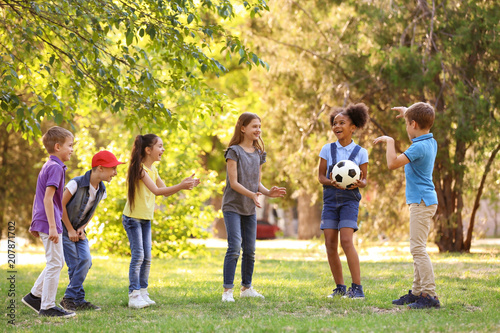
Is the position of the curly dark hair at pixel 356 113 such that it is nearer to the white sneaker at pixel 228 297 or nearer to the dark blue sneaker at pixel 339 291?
the dark blue sneaker at pixel 339 291

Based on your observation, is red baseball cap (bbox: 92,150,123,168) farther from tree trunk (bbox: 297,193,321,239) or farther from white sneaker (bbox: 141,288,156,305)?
tree trunk (bbox: 297,193,321,239)

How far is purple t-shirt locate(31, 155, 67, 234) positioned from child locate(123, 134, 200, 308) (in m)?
0.73

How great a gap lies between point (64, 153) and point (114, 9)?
1894 millimetres

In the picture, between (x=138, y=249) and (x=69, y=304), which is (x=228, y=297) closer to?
(x=138, y=249)

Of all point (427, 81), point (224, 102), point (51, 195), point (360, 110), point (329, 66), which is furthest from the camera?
point (329, 66)

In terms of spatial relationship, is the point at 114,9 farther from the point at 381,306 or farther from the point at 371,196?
the point at 371,196

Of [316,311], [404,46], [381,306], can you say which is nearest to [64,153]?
[316,311]

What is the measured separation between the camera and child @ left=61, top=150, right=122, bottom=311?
5.54 m

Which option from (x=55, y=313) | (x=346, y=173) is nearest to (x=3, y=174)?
(x=55, y=313)

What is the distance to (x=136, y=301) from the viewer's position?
221 inches

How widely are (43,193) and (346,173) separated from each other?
9.32ft

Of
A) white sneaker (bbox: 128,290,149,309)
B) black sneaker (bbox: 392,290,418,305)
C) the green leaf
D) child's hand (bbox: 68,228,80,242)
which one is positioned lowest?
white sneaker (bbox: 128,290,149,309)

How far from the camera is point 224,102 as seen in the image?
8172 millimetres

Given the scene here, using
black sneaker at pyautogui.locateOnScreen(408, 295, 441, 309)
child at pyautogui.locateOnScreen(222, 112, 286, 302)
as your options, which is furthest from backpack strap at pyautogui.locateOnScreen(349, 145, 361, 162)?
black sneaker at pyautogui.locateOnScreen(408, 295, 441, 309)
